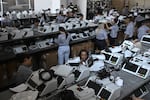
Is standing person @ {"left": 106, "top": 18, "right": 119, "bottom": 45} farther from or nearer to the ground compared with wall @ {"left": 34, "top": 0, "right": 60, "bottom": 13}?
nearer to the ground

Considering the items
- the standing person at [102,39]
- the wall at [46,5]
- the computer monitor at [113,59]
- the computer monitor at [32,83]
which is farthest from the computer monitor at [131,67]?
the wall at [46,5]

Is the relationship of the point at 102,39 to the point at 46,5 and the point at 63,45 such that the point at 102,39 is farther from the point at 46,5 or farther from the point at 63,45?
the point at 46,5

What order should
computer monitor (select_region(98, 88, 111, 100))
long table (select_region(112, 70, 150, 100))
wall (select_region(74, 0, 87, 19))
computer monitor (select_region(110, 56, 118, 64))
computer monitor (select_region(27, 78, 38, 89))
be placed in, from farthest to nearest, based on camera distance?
wall (select_region(74, 0, 87, 19)) → computer monitor (select_region(110, 56, 118, 64)) → long table (select_region(112, 70, 150, 100)) → computer monitor (select_region(27, 78, 38, 89)) → computer monitor (select_region(98, 88, 111, 100))

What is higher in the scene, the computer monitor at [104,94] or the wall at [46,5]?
the wall at [46,5]

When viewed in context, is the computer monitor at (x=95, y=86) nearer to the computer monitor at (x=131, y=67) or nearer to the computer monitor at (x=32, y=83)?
the computer monitor at (x=32, y=83)

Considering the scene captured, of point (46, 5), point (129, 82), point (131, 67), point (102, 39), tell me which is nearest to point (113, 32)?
point (102, 39)

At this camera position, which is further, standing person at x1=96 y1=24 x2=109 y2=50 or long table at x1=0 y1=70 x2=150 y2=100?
standing person at x1=96 y1=24 x2=109 y2=50

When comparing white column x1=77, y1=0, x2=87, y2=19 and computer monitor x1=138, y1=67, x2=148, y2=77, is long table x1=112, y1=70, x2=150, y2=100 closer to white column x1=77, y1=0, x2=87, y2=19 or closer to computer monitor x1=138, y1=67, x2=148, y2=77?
computer monitor x1=138, y1=67, x2=148, y2=77

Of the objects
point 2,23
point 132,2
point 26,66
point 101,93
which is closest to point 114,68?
point 101,93

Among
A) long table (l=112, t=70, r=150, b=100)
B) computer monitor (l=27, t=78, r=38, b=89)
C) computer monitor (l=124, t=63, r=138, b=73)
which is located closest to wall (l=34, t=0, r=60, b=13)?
computer monitor (l=124, t=63, r=138, b=73)

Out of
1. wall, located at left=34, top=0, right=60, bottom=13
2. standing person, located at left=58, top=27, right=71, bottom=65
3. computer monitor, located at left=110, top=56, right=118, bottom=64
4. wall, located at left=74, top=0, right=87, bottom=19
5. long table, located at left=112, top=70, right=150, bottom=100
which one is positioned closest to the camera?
long table, located at left=112, top=70, right=150, bottom=100

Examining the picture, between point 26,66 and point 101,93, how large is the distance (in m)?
1.71

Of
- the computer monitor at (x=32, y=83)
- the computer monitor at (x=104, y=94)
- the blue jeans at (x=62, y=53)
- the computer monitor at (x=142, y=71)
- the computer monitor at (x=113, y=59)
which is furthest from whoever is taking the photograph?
the blue jeans at (x=62, y=53)

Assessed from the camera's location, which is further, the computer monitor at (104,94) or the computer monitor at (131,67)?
the computer monitor at (131,67)
